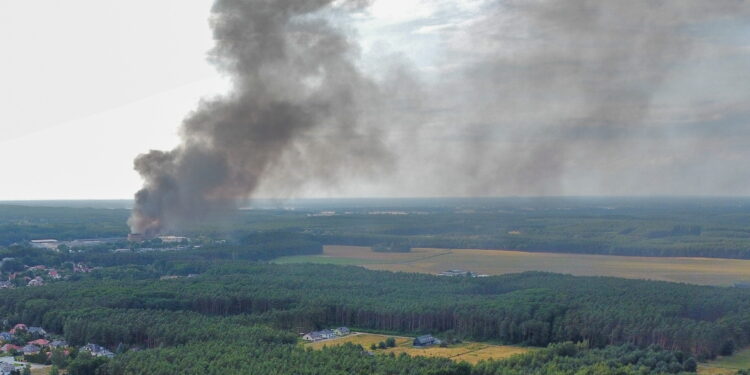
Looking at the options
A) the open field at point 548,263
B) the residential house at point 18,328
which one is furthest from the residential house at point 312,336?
the open field at point 548,263

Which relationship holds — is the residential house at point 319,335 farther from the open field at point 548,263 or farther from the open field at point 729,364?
the open field at point 548,263

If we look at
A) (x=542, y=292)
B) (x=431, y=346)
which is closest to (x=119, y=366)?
(x=431, y=346)

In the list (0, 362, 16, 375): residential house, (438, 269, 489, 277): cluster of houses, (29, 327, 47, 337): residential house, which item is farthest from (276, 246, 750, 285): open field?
(0, 362, 16, 375): residential house

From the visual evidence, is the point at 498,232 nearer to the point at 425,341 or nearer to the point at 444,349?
the point at 425,341

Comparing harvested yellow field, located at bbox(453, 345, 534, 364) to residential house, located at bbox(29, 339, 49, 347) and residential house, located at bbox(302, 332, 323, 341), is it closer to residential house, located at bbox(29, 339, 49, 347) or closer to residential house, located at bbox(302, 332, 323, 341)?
residential house, located at bbox(302, 332, 323, 341)

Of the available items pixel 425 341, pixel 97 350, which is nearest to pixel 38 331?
pixel 97 350

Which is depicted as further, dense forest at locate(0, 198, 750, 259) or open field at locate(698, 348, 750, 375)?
dense forest at locate(0, 198, 750, 259)

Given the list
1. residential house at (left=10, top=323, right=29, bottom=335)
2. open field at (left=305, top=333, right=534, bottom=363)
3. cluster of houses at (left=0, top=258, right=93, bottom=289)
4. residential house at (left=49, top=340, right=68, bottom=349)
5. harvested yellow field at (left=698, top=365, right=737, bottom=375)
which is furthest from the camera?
cluster of houses at (left=0, top=258, right=93, bottom=289)

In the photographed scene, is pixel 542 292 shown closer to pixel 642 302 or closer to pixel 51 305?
pixel 642 302
